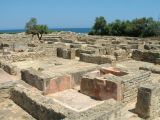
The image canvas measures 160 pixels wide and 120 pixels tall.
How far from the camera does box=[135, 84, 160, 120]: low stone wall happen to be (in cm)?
876

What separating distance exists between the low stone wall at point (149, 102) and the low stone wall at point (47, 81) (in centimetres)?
353

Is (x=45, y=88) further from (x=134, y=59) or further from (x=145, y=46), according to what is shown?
(x=145, y=46)

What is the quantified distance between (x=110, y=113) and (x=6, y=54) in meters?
14.8

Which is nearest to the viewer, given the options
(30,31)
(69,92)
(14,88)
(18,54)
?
(14,88)

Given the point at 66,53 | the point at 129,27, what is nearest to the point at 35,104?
the point at 66,53

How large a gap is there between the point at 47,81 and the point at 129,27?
44.5 meters

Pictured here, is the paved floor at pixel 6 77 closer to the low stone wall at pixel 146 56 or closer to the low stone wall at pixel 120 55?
the low stone wall at pixel 120 55

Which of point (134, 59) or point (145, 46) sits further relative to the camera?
point (145, 46)

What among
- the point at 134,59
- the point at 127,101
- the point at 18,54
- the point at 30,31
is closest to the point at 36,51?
the point at 18,54

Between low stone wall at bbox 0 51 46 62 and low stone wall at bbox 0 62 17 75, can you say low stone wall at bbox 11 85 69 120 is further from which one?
low stone wall at bbox 0 51 46 62

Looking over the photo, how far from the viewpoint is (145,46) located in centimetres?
2586

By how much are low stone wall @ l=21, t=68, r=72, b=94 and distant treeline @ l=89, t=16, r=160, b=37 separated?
41.8 metres

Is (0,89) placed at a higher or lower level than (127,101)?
higher

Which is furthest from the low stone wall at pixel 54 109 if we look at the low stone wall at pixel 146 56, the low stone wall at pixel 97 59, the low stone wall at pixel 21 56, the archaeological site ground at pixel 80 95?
the low stone wall at pixel 146 56
